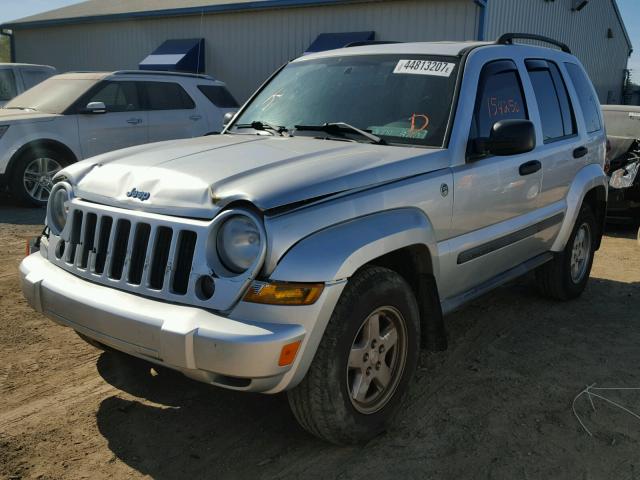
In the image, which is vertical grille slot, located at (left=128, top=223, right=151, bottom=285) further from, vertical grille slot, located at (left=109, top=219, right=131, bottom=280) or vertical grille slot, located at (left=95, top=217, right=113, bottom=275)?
vertical grille slot, located at (left=95, top=217, right=113, bottom=275)

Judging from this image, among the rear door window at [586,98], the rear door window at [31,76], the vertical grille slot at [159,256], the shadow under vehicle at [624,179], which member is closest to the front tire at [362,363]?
the vertical grille slot at [159,256]

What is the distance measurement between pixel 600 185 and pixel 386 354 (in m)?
3.18

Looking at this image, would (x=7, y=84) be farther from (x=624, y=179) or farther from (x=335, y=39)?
(x=624, y=179)

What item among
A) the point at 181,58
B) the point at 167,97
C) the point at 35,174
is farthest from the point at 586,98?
the point at 181,58

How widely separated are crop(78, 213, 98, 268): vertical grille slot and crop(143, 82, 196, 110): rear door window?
24.0 feet

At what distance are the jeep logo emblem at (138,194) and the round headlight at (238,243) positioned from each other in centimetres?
46

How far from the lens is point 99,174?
3.27 m

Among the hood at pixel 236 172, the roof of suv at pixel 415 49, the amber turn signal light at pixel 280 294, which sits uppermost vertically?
the roof of suv at pixel 415 49

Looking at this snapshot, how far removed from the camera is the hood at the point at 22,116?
8797 millimetres

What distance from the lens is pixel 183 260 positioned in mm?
2766

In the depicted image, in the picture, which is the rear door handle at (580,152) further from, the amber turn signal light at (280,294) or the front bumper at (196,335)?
the amber turn signal light at (280,294)

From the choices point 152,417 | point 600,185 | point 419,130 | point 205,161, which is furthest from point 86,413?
point 600,185

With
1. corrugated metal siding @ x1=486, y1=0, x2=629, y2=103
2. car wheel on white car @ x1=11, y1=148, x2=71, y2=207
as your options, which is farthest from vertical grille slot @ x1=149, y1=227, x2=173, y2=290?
corrugated metal siding @ x1=486, y1=0, x2=629, y2=103

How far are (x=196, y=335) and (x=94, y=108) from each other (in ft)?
24.3
